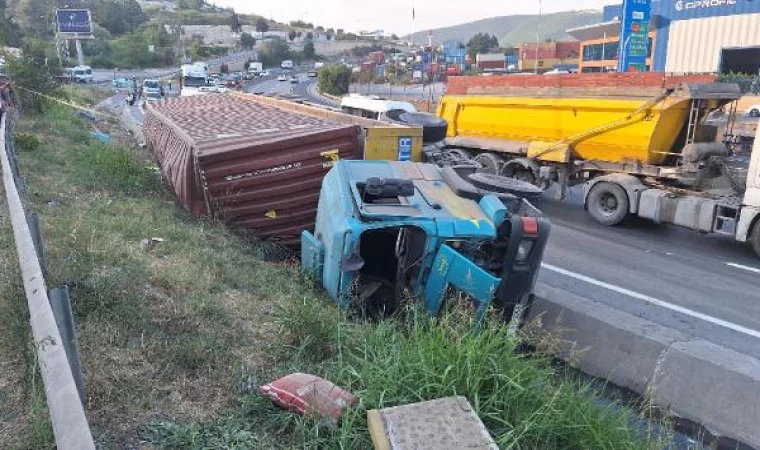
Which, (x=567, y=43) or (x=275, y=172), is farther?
(x=567, y=43)

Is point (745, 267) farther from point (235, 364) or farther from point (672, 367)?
point (235, 364)

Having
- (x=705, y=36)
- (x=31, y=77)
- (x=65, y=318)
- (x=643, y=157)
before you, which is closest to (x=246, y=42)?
(x=705, y=36)

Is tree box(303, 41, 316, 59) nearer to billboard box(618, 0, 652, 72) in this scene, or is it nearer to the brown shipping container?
billboard box(618, 0, 652, 72)

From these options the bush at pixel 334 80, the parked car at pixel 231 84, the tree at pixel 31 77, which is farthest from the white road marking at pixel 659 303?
the bush at pixel 334 80

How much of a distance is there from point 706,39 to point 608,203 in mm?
41110

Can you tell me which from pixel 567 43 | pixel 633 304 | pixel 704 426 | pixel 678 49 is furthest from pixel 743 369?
pixel 567 43

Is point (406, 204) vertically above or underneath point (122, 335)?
above

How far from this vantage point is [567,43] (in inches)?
3814

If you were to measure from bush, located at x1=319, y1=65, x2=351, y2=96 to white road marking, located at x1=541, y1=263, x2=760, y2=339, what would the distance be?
56.3 m

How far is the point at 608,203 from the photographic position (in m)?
12.5

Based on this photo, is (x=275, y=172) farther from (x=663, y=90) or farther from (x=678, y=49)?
(x=678, y=49)

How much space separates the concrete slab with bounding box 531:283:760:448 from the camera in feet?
15.8

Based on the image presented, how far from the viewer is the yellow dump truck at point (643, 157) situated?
10.7 meters

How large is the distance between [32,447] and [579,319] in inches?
196
